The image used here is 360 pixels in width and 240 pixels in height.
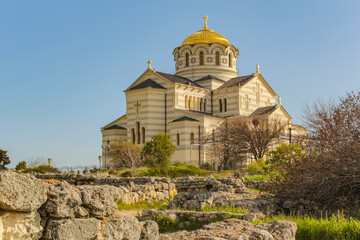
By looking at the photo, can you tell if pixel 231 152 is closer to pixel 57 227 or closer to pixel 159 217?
pixel 159 217

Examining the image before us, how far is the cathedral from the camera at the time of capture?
43.2 metres

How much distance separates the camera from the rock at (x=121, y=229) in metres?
5.39

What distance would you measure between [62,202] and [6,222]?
71 cm

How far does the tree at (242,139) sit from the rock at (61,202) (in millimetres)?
35047

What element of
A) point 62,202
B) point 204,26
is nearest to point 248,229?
point 62,202

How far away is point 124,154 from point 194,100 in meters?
11.5

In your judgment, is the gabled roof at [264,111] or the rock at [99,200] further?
the gabled roof at [264,111]

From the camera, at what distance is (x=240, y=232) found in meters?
6.95

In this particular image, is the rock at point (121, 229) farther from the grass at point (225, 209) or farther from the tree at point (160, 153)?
the tree at point (160, 153)

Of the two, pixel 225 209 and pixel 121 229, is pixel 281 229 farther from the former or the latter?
pixel 225 209

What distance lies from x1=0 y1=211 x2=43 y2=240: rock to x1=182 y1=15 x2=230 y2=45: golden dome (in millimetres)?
47782

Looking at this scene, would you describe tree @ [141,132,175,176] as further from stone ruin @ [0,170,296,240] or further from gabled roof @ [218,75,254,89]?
stone ruin @ [0,170,296,240]

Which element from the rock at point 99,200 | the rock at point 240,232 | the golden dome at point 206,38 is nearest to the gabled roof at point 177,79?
the golden dome at point 206,38

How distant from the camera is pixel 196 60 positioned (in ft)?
168
